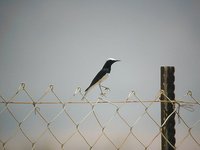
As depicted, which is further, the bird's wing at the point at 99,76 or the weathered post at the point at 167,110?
the bird's wing at the point at 99,76

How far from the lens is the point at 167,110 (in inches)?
73.5

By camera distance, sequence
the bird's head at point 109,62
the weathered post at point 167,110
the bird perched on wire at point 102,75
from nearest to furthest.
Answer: the weathered post at point 167,110 < the bird perched on wire at point 102,75 < the bird's head at point 109,62

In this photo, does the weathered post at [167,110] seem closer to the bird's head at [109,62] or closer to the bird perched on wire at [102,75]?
the bird perched on wire at [102,75]

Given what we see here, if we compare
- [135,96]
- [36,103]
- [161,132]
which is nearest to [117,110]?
[135,96]

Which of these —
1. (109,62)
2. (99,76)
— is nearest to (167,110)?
(99,76)

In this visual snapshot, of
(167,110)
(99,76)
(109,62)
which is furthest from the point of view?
(109,62)

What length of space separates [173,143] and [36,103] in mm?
778

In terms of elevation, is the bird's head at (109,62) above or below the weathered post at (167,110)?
above

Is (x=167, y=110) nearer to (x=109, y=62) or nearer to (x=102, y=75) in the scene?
(x=102, y=75)

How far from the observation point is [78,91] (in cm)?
173

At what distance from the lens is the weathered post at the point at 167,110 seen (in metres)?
1.86

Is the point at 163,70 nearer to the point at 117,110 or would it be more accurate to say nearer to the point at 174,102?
the point at 174,102

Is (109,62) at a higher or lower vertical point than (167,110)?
higher

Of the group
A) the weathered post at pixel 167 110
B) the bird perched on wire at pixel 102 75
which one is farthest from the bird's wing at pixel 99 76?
the weathered post at pixel 167 110
